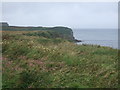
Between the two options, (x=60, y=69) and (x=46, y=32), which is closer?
(x=60, y=69)

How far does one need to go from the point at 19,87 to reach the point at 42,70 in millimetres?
2795

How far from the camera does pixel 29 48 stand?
25844mm

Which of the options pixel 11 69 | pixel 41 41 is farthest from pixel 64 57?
pixel 41 41

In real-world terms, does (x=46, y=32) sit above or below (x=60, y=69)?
below

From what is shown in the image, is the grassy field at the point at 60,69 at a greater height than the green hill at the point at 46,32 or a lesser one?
greater

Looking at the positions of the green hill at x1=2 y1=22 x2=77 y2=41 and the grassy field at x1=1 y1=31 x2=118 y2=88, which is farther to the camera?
the green hill at x1=2 y1=22 x2=77 y2=41

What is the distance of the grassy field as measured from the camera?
16.6 metres

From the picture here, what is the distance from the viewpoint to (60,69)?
765 inches

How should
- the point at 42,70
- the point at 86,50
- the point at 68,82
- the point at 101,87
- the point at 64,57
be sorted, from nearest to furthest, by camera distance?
1. the point at 101,87
2. the point at 68,82
3. the point at 42,70
4. the point at 64,57
5. the point at 86,50

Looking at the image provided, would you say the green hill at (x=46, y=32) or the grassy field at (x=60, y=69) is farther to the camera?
the green hill at (x=46, y=32)

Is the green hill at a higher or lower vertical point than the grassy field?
lower

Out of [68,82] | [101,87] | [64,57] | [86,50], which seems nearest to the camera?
[101,87]

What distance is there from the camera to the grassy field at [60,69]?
16641mm

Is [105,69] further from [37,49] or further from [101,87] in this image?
[37,49]
